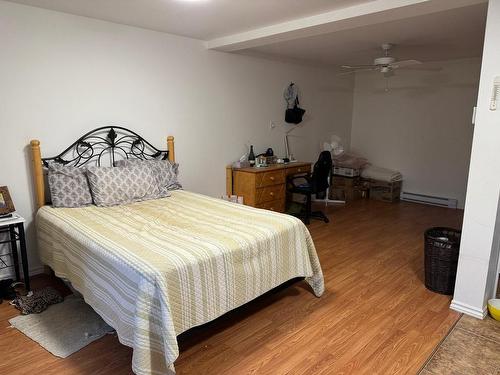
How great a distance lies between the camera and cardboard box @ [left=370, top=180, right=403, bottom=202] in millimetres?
6134

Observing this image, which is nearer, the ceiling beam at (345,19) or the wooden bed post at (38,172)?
the ceiling beam at (345,19)

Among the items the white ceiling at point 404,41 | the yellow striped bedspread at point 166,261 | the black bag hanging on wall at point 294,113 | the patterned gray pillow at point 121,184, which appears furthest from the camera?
the black bag hanging on wall at point 294,113

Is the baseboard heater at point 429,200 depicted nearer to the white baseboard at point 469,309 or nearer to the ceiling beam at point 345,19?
the white baseboard at point 469,309

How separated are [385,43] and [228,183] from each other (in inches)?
103

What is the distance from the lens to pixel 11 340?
2.26 metres

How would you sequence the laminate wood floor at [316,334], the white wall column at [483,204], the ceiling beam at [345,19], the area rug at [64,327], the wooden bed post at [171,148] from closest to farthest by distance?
the laminate wood floor at [316,334] → the area rug at [64,327] → the white wall column at [483,204] → the ceiling beam at [345,19] → the wooden bed post at [171,148]

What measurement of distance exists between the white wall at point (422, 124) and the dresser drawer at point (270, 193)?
9.14 ft

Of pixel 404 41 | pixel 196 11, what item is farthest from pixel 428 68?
pixel 196 11

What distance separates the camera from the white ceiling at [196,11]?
2766mm

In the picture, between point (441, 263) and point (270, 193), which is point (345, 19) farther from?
point (270, 193)

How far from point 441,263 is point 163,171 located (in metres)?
2.76

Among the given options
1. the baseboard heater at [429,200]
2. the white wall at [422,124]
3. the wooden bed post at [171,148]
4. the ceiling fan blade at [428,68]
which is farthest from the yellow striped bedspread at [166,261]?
the ceiling fan blade at [428,68]

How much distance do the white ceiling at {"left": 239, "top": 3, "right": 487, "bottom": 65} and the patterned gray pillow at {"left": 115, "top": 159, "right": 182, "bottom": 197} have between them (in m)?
2.01

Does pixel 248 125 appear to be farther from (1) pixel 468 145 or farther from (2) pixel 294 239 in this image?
(1) pixel 468 145
